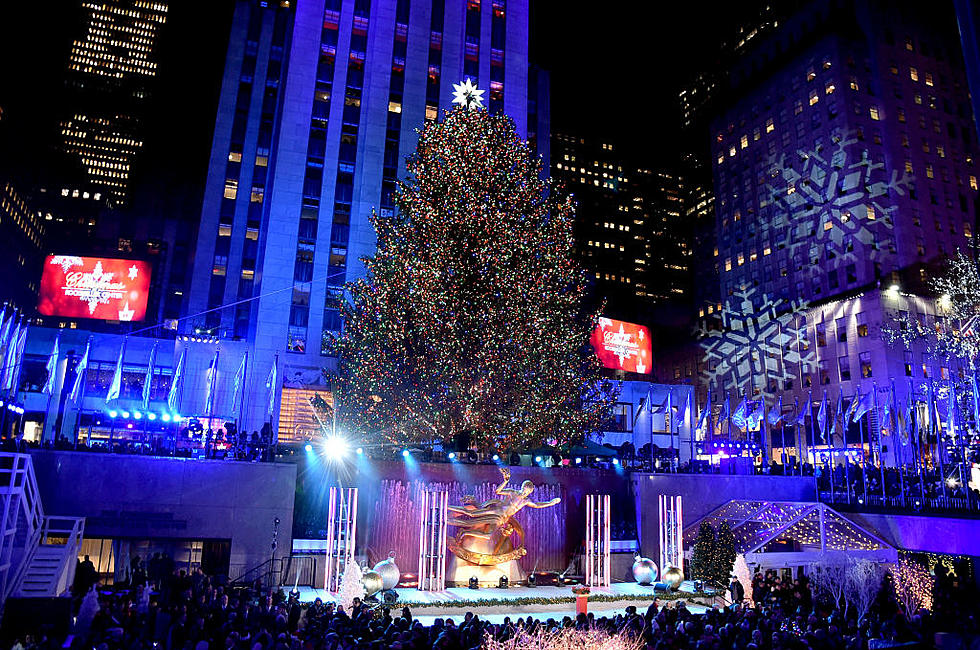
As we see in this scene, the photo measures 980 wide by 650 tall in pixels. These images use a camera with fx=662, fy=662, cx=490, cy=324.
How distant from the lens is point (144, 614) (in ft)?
45.3

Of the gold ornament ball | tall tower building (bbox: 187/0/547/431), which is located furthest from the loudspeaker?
tall tower building (bbox: 187/0/547/431)

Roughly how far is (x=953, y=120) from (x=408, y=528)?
75592 millimetres

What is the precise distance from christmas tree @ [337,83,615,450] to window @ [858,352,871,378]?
4003cm

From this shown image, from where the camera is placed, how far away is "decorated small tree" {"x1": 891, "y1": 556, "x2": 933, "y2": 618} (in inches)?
926

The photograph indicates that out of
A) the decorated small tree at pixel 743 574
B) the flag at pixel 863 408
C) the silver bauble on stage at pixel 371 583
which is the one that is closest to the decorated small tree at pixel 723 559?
the decorated small tree at pixel 743 574

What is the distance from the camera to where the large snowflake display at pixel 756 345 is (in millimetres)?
69438

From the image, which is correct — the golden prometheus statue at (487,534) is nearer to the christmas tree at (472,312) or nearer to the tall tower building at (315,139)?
the christmas tree at (472,312)

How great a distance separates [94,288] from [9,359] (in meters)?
17.8

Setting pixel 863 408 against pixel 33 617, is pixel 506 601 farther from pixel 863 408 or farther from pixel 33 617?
pixel 863 408

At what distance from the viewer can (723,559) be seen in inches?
866

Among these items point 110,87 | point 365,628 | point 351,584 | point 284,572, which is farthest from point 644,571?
point 110,87

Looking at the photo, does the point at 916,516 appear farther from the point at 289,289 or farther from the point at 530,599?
the point at 289,289

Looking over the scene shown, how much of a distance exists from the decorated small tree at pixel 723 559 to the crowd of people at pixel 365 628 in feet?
17.8

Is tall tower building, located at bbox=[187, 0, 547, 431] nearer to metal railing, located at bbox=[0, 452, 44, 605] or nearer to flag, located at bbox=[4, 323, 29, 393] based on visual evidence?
flag, located at bbox=[4, 323, 29, 393]
